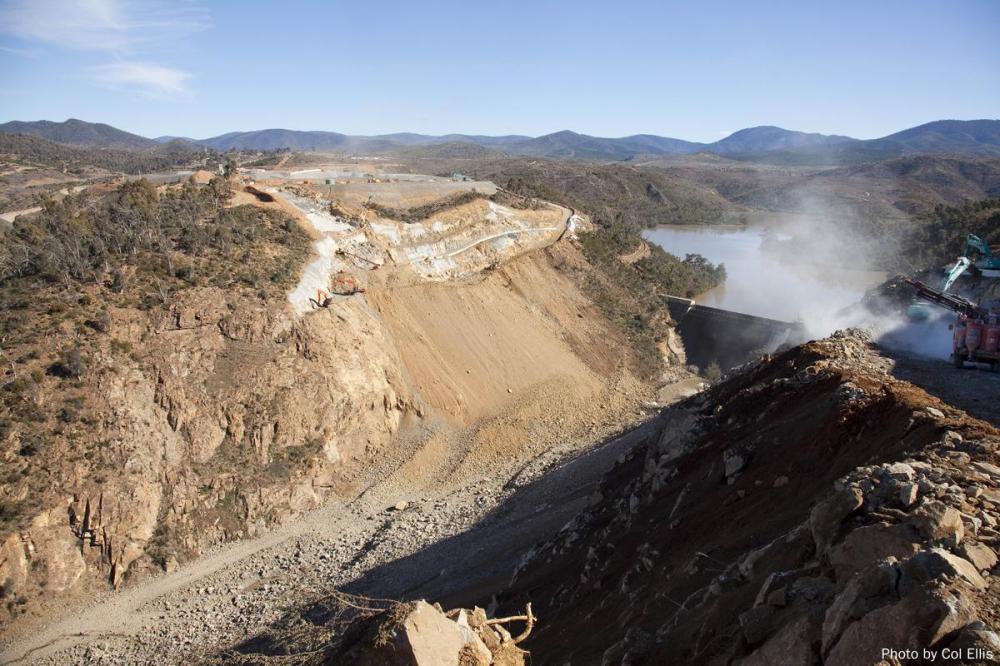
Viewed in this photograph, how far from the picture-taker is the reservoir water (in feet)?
122

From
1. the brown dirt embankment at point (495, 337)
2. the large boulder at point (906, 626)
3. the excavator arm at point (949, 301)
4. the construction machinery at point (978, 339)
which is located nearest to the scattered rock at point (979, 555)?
the large boulder at point (906, 626)

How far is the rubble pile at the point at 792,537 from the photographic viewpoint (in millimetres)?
4359

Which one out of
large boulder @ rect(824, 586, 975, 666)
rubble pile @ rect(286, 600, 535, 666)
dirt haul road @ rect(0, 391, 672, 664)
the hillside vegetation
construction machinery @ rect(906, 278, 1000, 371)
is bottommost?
dirt haul road @ rect(0, 391, 672, 664)

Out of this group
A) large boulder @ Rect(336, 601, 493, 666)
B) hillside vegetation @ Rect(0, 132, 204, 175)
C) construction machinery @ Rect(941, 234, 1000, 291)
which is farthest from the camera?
Answer: hillside vegetation @ Rect(0, 132, 204, 175)

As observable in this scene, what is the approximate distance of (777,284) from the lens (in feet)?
167

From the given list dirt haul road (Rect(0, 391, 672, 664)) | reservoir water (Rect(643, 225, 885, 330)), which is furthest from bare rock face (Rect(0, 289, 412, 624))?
reservoir water (Rect(643, 225, 885, 330))

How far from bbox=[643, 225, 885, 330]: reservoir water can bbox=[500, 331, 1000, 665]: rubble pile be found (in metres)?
17.1

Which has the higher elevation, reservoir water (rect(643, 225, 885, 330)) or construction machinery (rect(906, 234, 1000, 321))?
construction machinery (rect(906, 234, 1000, 321))

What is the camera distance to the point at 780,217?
89.4 m

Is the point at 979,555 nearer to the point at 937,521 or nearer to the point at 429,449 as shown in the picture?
the point at 937,521

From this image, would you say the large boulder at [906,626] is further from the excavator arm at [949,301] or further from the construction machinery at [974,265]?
the construction machinery at [974,265]

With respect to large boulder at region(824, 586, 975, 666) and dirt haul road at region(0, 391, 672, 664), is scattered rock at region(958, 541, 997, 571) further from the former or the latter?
dirt haul road at region(0, 391, 672, 664)

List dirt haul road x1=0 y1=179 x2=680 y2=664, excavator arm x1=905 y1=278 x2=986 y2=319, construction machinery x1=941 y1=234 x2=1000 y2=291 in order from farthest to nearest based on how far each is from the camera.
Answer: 1. construction machinery x1=941 y1=234 x2=1000 y2=291
2. excavator arm x1=905 y1=278 x2=986 y2=319
3. dirt haul road x1=0 y1=179 x2=680 y2=664

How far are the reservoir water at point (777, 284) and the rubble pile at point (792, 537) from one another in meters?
17.1
